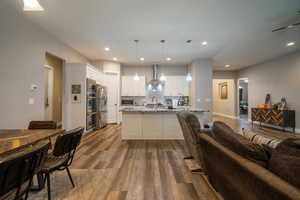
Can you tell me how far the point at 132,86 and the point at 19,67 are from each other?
4381 millimetres

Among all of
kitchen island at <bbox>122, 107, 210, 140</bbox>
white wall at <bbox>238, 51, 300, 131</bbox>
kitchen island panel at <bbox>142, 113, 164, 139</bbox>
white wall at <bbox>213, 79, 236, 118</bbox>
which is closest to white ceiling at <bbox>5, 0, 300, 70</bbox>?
white wall at <bbox>238, 51, 300, 131</bbox>

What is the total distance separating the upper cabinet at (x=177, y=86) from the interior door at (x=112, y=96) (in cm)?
252

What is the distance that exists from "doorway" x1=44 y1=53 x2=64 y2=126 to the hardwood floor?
2431 millimetres

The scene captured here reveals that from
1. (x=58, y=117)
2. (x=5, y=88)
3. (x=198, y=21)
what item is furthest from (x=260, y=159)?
(x=58, y=117)

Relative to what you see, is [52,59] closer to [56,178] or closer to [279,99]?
[56,178]

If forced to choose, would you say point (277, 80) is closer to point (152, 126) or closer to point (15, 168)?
point (152, 126)

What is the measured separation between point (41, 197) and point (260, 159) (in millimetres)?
2424

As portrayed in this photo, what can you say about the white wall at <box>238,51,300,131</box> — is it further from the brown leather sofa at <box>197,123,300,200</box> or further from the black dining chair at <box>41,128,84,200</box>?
the black dining chair at <box>41,128,84,200</box>

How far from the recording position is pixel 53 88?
4.75 metres

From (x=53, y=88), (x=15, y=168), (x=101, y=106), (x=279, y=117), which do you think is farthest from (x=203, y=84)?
(x=15, y=168)

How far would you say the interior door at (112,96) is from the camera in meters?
6.24

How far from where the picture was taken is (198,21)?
3.06 metres

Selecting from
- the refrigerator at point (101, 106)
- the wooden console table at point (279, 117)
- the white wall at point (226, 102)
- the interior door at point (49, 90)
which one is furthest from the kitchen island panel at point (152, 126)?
the white wall at point (226, 102)

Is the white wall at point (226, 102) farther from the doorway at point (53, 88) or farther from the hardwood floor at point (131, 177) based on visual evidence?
the doorway at point (53, 88)
